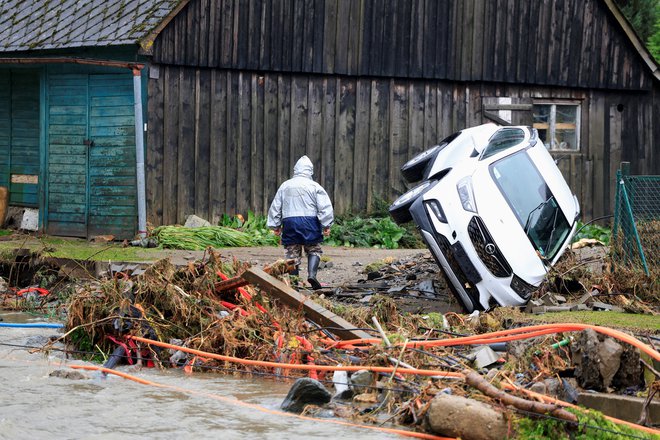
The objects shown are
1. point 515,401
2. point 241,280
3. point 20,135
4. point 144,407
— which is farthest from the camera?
point 20,135

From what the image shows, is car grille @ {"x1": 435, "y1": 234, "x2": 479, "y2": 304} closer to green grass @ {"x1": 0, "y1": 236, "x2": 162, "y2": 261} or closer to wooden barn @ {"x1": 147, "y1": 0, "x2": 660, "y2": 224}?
green grass @ {"x1": 0, "y1": 236, "x2": 162, "y2": 261}

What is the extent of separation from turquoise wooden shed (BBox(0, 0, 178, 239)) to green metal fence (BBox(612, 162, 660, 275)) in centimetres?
810

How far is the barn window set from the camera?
21859 millimetres

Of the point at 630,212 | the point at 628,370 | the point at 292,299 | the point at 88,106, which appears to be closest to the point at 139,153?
the point at 88,106

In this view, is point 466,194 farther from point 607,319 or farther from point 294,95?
point 294,95

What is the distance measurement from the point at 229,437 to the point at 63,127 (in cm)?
1292

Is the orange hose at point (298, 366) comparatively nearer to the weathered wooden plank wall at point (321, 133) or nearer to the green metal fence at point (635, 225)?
the green metal fence at point (635, 225)

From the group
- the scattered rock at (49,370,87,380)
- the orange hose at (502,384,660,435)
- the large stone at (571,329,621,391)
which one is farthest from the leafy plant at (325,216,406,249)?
the orange hose at (502,384,660,435)

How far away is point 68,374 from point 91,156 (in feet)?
33.2

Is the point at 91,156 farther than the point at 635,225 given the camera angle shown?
Yes

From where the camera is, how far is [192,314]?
9727mm

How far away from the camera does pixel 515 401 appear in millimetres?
6844

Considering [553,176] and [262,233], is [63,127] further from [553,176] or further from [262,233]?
[553,176]

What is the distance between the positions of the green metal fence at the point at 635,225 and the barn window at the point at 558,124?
9.09 m
